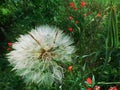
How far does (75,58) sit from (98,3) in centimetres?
156

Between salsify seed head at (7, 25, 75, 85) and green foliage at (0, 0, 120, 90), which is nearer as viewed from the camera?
salsify seed head at (7, 25, 75, 85)

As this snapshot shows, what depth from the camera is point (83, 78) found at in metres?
3.66

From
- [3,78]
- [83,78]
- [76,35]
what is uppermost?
[76,35]

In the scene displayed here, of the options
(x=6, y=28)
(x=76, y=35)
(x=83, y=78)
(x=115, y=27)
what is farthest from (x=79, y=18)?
(x=115, y=27)

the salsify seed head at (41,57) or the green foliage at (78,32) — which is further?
the green foliage at (78,32)

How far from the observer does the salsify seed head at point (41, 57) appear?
135 inches

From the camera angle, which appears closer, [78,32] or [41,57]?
[41,57]

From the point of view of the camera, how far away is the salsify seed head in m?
3.44

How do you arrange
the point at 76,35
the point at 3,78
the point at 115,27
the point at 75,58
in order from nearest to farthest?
1. the point at 115,27
2. the point at 75,58
3. the point at 3,78
4. the point at 76,35

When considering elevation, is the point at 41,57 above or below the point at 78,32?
below

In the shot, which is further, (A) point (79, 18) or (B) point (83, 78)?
(A) point (79, 18)

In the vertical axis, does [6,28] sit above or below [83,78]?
above

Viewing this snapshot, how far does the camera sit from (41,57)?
135 inches

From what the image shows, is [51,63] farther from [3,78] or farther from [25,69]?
[3,78]
